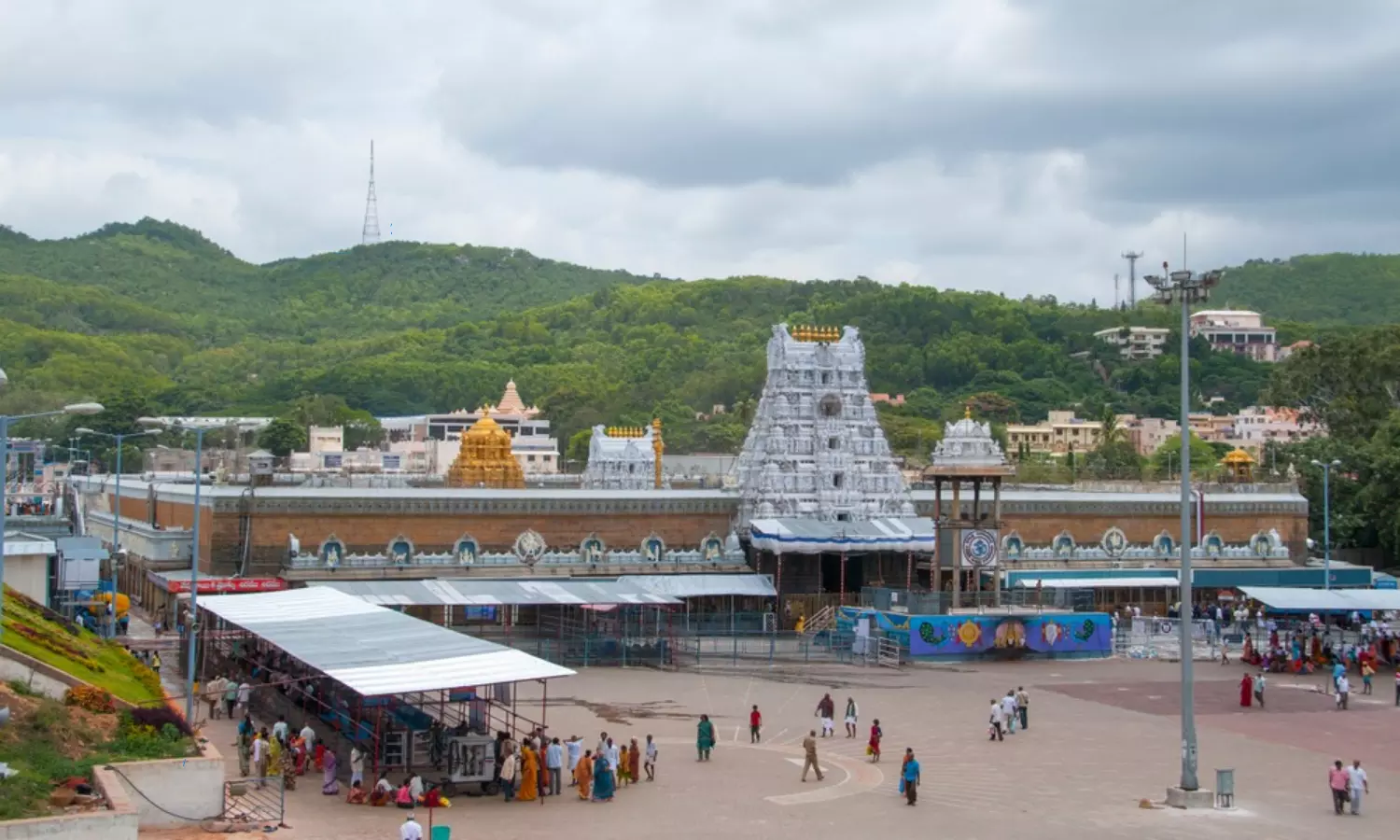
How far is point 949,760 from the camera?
29.5 m

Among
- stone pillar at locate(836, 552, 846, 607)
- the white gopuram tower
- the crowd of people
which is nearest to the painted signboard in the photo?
stone pillar at locate(836, 552, 846, 607)

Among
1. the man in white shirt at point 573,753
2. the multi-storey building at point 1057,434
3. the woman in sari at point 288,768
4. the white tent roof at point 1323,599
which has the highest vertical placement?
the multi-storey building at point 1057,434

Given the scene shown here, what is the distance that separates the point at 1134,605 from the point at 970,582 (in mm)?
8395

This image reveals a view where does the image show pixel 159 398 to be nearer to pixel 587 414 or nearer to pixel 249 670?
pixel 587 414

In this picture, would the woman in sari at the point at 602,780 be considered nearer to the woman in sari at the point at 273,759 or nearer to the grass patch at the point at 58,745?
the woman in sari at the point at 273,759

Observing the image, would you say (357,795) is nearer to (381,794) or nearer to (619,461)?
(381,794)

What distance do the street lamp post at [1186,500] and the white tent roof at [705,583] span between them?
2360 cm

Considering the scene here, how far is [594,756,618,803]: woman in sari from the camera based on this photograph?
82.5ft

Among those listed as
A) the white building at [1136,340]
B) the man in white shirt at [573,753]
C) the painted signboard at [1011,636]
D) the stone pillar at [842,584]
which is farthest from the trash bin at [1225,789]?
the white building at [1136,340]

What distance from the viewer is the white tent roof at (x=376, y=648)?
80.3ft

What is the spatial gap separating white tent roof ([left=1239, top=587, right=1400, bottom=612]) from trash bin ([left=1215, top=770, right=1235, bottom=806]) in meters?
20.9

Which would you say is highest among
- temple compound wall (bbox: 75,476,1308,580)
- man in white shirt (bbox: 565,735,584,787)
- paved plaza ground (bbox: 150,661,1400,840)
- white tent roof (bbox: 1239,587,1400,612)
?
temple compound wall (bbox: 75,476,1308,580)

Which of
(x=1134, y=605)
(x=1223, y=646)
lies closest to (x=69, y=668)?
(x=1223, y=646)

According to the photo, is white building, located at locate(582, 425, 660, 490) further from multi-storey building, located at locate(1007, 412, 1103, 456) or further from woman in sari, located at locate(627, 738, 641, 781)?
multi-storey building, located at locate(1007, 412, 1103, 456)
